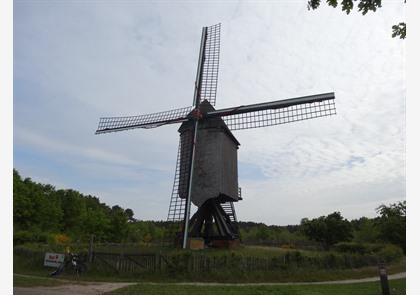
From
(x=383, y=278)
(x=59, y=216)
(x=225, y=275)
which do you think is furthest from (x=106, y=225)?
(x=383, y=278)

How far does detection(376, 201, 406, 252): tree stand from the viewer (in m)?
25.5

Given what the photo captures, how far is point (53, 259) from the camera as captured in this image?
14953mm

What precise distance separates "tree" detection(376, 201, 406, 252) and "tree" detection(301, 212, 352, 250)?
2.68 meters

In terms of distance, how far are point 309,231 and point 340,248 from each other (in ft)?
21.5

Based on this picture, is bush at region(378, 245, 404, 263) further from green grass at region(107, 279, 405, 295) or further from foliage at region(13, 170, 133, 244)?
foliage at region(13, 170, 133, 244)

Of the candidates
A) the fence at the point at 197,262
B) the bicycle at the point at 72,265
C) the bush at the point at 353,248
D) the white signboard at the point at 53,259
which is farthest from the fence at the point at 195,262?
the bush at the point at 353,248

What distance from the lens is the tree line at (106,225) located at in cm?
2753

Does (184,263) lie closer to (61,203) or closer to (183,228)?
(183,228)

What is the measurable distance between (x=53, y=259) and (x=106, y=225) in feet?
94.8

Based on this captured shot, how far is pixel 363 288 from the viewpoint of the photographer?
11.5m

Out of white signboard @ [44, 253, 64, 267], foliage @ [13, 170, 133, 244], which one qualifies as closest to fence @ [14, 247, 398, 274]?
white signboard @ [44, 253, 64, 267]

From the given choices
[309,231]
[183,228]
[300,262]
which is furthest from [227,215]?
[309,231]

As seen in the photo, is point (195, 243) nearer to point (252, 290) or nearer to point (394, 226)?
point (252, 290)

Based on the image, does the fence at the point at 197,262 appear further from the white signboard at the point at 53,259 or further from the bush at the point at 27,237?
the bush at the point at 27,237
